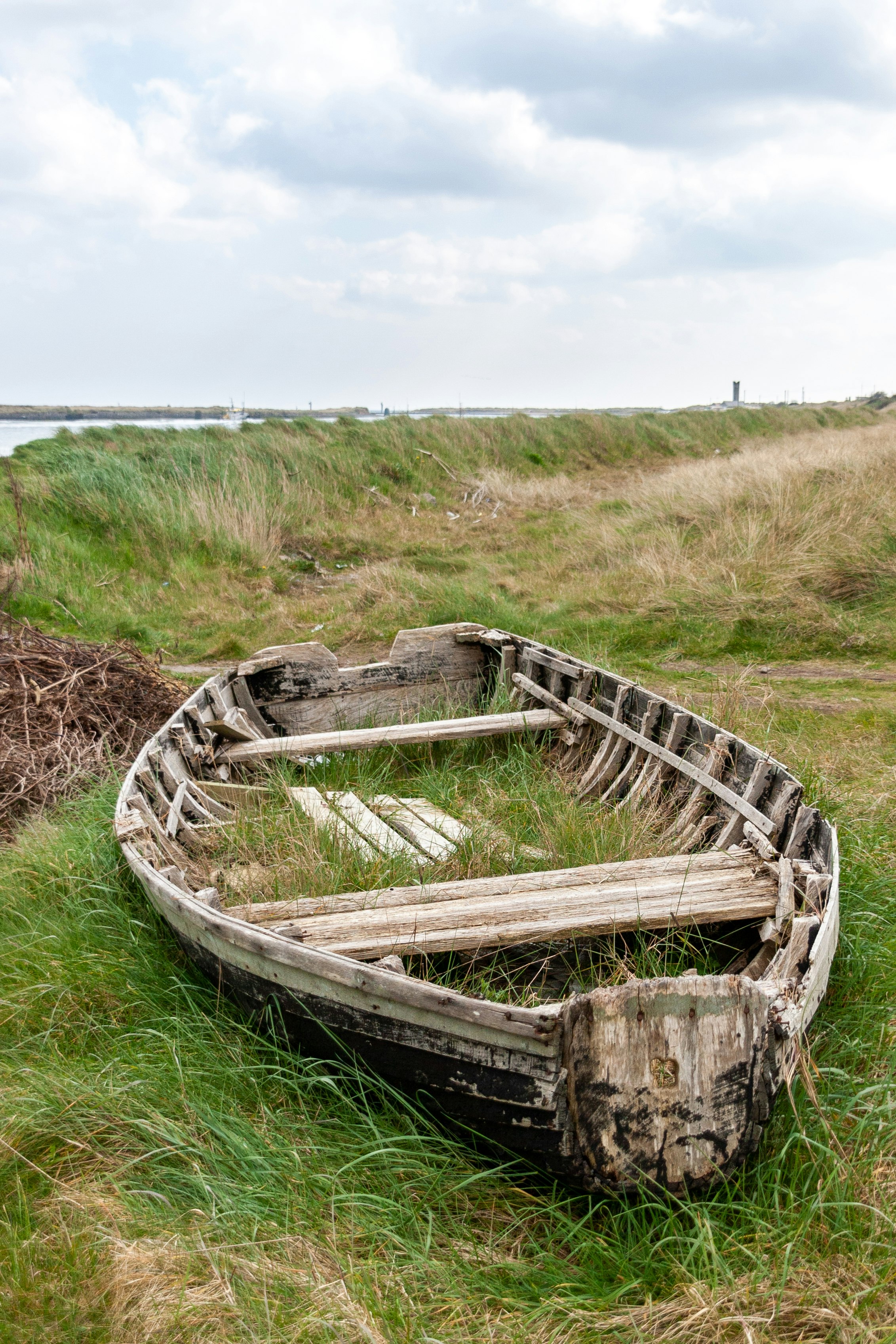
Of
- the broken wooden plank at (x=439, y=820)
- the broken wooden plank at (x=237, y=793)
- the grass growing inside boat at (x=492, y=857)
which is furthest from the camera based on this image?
the broken wooden plank at (x=237, y=793)

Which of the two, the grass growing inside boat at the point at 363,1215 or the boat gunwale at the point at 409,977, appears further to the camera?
the boat gunwale at the point at 409,977

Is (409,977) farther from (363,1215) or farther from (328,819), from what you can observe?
(328,819)

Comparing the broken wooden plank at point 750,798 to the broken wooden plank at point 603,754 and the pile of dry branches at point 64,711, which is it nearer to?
the broken wooden plank at point 603,754

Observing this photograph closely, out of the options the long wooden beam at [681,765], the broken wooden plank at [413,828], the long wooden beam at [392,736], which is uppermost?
the long wooden beam at [681,765]

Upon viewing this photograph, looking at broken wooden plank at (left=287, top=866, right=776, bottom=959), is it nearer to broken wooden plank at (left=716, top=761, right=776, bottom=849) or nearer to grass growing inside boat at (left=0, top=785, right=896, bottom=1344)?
grass growing inside boat at (left=0, top=785, right=896, bottom=1344)

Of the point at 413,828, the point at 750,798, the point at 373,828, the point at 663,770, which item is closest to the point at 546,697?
the point at 663,770

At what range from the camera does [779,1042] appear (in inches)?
84.5

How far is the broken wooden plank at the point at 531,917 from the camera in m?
2.79

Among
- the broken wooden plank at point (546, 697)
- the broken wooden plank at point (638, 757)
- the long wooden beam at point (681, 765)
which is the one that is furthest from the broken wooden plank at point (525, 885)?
the broken wooden plank at point (546, 697)

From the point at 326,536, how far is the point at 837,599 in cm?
738

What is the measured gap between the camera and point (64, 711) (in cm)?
568

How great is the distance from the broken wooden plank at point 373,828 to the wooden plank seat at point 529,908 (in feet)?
1.57

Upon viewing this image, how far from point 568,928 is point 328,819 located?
1.32 meters

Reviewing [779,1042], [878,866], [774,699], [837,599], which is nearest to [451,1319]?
[779,1042]
